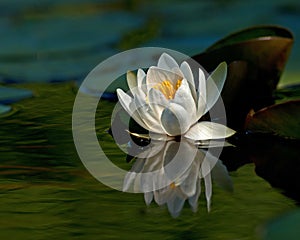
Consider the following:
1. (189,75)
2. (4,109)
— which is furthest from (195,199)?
(4,109)

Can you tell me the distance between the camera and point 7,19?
11.8 ft

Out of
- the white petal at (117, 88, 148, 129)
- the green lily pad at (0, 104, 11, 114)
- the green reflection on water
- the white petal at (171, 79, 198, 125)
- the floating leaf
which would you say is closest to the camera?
the green reflection on water

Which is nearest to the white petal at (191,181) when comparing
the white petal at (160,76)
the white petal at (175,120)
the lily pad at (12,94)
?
the white petal at (175,120)

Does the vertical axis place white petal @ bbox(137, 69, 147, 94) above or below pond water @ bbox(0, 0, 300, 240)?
above

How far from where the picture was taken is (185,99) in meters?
1.84

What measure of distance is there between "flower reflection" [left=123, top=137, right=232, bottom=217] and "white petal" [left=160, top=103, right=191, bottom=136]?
43 millimetres

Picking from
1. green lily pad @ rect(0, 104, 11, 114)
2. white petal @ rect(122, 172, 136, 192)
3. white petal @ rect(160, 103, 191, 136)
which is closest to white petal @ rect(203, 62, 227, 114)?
white petal @ rect(160, 103, 191, 136)

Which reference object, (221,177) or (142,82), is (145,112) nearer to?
(142,82)

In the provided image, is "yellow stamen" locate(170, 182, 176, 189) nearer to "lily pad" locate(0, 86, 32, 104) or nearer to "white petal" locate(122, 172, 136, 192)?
"white petal" locate(122, 172, 136, 192)

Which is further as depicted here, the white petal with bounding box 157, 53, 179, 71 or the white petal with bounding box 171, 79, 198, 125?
the white petal with bounding box 157, 53, 179, 71

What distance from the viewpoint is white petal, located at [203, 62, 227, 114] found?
1.96 m

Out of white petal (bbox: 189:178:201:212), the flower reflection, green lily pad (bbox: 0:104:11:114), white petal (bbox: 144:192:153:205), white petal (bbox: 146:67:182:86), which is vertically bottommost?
green lily pad (bbox: 0:104:11:114)

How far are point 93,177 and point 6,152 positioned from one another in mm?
337

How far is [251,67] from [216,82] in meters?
0.25
